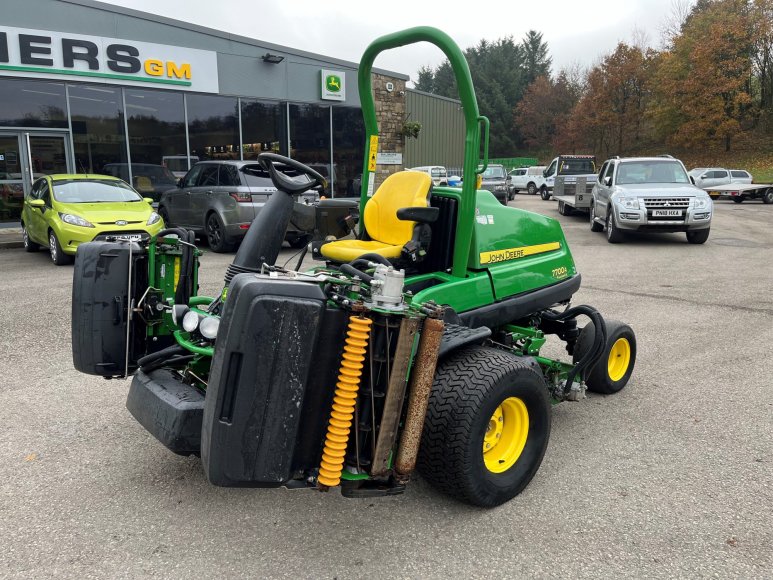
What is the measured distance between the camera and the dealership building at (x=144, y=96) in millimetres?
13820

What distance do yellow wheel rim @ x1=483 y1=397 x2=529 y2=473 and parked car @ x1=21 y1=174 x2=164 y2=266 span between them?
24.9 ft

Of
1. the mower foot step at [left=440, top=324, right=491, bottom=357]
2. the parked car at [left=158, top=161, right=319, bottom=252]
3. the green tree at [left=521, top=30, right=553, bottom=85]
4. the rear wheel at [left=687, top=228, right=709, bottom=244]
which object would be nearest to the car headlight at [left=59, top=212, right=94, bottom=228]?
the parked car at [left=158, top=161, right=319, bottom=252]

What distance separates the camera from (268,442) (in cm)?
225

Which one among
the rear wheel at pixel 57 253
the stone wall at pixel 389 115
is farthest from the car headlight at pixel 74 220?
the stone wall at pixel 389 115

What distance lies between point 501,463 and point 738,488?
1.25 m

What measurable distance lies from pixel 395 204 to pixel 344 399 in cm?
195

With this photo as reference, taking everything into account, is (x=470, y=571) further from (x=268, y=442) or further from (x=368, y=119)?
(x=368, y=119)

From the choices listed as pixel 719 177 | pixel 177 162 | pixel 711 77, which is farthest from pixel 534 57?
pixel 177 162

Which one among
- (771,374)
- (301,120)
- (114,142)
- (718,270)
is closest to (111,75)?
(114,142)

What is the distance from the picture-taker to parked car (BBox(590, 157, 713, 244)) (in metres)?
12.2

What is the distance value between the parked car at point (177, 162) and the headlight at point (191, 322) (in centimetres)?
1396

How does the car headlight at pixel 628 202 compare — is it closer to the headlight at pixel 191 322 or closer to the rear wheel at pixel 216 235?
the rear wheel at pixel 216 235

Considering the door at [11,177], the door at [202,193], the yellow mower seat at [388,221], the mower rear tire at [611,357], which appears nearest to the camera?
the yellow mower seat at [388,221]

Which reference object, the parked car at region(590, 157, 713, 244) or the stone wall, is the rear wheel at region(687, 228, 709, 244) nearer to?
the parked car at region(590, 157, 713, 244)
